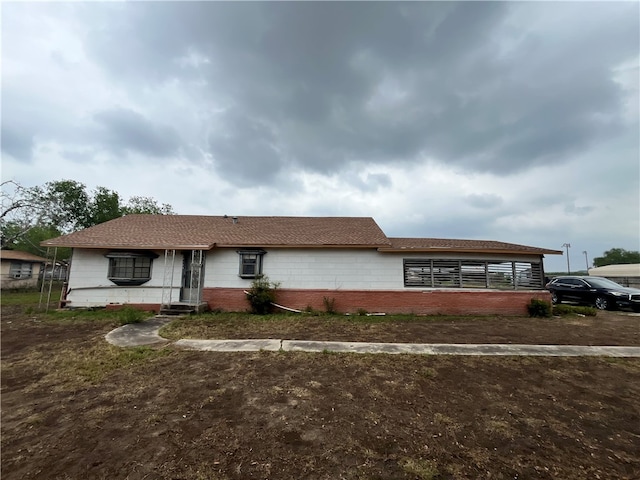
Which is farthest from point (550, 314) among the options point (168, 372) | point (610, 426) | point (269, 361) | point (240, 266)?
point (168, 372)

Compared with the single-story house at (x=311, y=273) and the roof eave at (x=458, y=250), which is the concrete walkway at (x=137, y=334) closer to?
the single-story house at (x=311, y=273)

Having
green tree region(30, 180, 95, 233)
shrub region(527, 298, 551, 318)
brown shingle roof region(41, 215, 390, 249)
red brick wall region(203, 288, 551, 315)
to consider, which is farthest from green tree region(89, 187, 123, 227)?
shrub region(527, 298, 551, 318)

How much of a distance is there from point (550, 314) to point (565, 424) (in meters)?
10.2

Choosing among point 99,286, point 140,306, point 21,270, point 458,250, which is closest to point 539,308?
point 458,250

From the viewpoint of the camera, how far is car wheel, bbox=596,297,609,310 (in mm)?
14257

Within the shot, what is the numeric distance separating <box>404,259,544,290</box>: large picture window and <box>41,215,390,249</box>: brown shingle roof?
1.81 metres

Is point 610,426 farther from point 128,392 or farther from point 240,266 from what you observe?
point 240,266

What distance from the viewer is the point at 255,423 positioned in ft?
12.4

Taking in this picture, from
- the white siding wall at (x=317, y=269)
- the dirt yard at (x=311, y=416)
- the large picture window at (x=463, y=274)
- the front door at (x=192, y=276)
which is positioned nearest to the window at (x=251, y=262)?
the white siding wall at (x=317, y=269)

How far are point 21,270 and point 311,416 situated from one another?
32.1 m

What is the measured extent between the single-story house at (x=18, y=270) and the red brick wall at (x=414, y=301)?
21958 millimetres

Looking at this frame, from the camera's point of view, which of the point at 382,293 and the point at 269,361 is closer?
the point at 269,361

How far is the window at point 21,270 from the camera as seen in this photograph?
23.5 metres

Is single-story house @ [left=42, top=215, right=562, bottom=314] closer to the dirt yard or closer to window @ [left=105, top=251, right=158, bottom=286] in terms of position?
window @ [left=105, top=251, right=158, bottom=286]
